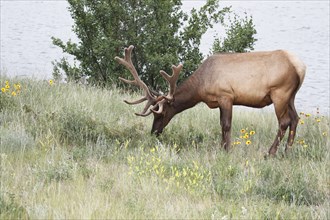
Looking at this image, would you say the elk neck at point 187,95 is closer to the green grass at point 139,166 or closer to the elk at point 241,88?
the elk at point 241,88

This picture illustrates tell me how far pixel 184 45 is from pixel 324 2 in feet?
76.8

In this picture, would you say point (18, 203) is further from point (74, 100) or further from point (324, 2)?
point (324, 2)

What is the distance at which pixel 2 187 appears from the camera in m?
6.17

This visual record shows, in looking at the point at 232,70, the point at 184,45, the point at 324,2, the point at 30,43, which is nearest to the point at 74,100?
the point at 232,70

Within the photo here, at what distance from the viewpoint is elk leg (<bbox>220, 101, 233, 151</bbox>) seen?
318 inches

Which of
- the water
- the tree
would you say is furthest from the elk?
the water

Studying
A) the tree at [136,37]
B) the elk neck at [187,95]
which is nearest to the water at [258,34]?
the tree at [136,37]

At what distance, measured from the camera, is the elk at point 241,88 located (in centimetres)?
789

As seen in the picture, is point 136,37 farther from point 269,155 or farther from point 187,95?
point 269,155

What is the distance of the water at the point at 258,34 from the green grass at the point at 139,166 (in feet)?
25.6

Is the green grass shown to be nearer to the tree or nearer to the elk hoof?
the elk hoof

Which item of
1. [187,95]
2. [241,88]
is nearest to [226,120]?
[241,88]

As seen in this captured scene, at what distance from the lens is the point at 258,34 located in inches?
1040

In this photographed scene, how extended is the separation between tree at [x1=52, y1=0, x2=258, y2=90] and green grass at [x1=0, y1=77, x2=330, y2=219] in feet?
7.38
